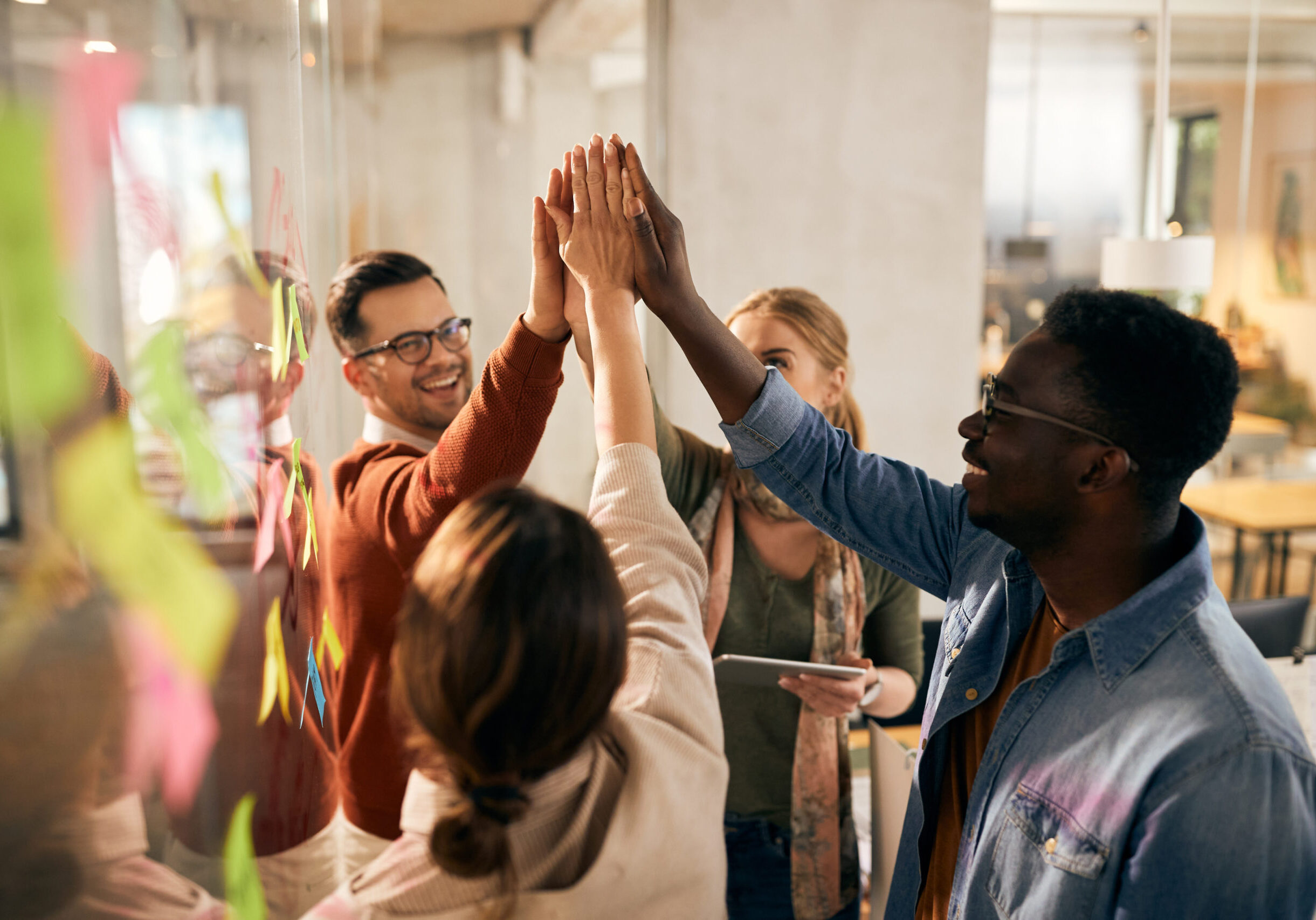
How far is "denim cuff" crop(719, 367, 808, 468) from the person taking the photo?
1022mm

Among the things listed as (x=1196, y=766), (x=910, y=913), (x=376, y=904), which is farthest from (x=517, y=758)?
(x=910, y=913)

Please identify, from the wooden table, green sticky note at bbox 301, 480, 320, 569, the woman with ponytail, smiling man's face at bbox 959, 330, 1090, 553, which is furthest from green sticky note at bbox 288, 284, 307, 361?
the wooden table

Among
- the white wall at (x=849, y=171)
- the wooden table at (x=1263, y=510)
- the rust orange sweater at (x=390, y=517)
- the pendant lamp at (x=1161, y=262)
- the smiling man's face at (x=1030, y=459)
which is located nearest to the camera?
the smiling man's face at (x=1030, y=459)

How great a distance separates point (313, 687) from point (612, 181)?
605 mm

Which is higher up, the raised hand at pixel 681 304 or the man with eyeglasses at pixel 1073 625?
the raised hand at pixel 681 304

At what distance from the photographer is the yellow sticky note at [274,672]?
2.02 feet

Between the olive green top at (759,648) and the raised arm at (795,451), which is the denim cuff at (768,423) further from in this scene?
the olive green top at (759,648)

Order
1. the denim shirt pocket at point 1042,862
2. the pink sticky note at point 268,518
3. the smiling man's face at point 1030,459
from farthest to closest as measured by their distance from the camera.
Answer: the smiling man's face at point 1030,459
the denim shirt pocket at point 1042,862
the pink sticky note at point 268,518

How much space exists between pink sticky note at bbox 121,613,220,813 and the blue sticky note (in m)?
0.33

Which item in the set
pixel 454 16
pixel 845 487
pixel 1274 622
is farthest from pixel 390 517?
pixel 454 16

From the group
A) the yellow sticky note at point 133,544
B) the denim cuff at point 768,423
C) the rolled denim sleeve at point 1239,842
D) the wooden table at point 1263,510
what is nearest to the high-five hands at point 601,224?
the denim cuff at point 768,423

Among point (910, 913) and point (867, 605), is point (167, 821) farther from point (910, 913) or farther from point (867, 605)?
point (867, 605)

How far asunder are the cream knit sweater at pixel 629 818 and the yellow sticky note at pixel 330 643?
0.41m

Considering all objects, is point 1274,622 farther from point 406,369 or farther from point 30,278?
point 30,278
